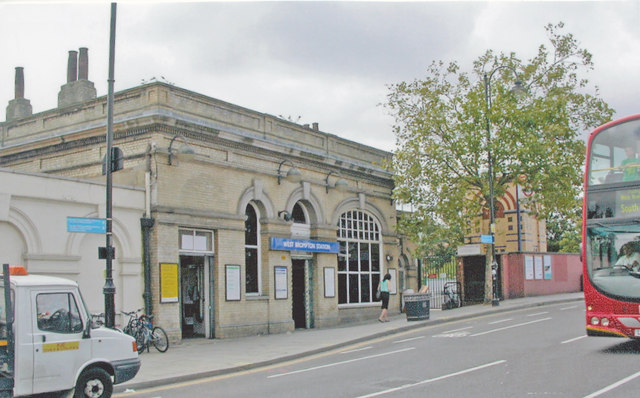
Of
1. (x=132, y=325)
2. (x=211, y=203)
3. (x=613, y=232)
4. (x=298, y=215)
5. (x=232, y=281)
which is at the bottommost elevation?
(x=132, y=325)

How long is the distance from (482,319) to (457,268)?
9.87 meters

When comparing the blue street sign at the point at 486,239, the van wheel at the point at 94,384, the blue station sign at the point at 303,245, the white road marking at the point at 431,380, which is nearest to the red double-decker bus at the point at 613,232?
the white road marking at the point at 431,380

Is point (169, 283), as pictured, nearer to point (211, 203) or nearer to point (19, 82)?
point (211, 203)

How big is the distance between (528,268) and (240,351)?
22.8 meters

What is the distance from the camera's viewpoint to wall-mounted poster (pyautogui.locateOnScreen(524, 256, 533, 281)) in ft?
118

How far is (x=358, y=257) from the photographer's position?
27.7 m

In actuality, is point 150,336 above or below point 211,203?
below

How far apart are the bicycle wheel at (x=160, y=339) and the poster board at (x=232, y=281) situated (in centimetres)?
366

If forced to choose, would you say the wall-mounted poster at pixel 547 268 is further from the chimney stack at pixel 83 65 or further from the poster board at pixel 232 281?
the chimney stack at pixel 83 65

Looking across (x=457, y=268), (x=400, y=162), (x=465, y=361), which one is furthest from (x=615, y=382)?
(x=457, y=268)

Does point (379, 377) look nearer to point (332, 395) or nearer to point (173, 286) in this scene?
point (332, 395)

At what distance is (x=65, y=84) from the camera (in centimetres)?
2459

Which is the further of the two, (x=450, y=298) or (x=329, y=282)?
(x=450, y=298)

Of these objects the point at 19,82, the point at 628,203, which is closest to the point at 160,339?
the point at 628,203
